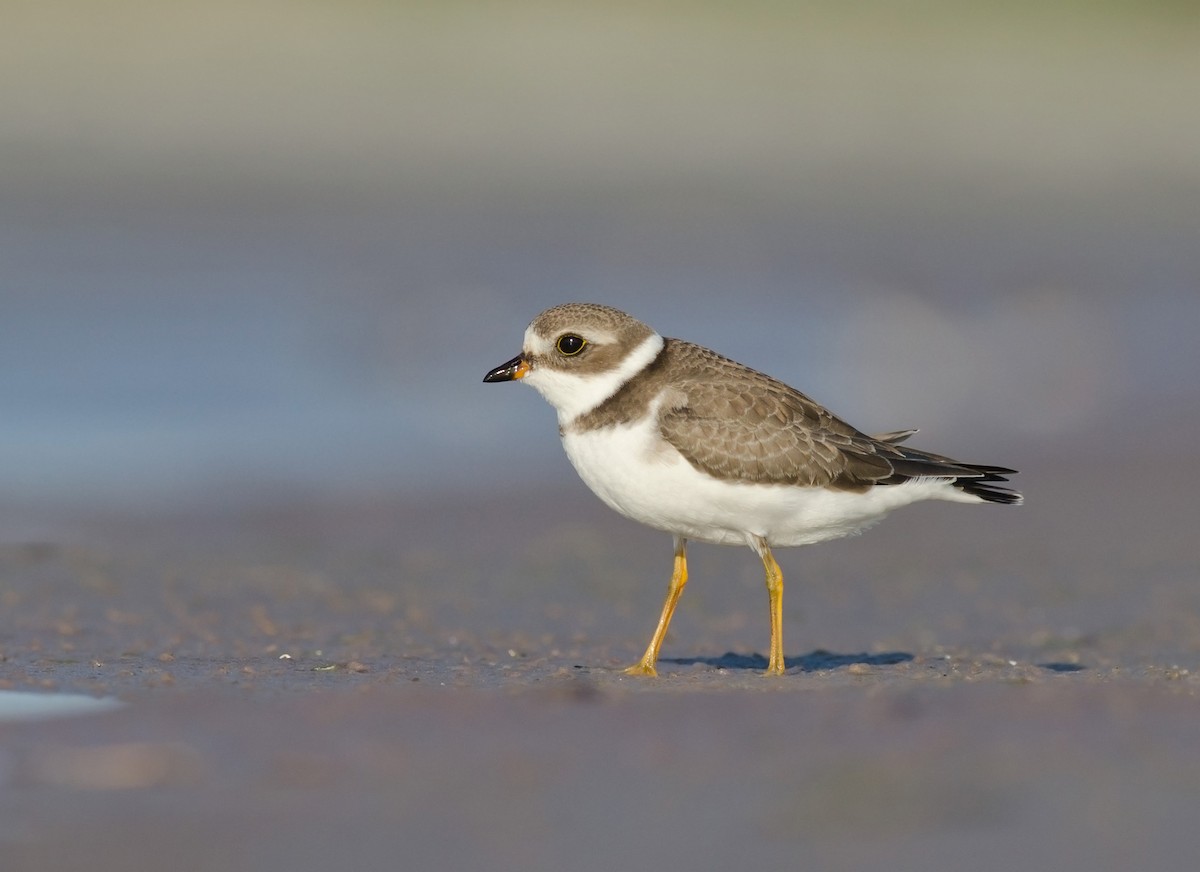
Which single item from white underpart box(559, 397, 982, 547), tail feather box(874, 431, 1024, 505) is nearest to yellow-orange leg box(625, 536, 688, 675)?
white underpart box(559, 397, 982, 547)

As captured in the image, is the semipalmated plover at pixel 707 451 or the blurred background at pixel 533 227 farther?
the blurred background at pixel 533 227

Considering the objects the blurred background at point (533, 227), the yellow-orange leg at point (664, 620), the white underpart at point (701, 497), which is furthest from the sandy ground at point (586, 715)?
the blurred background at point (533, 227)

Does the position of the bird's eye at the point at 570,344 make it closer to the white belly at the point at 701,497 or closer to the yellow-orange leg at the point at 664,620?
the white belly at the point at 701,497

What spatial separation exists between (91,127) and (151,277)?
23.8 ft

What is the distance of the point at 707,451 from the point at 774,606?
881mm

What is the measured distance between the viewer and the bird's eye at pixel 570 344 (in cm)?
736

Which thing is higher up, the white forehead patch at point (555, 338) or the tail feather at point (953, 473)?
the white forehead patch at point (555, 338)

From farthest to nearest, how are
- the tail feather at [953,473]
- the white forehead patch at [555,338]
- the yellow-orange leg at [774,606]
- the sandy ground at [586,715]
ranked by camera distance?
the tail feather at [953,473]
the white forehead patch at [555,338]
the yellow-orange leg at [774,606]
the sandy ground at [586,715]

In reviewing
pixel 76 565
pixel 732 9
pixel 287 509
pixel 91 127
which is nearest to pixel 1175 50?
pixel 732 9

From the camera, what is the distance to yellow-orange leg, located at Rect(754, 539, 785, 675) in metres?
7.13

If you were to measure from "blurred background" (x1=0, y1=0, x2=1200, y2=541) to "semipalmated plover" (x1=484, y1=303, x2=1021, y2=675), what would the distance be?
4.53 metres

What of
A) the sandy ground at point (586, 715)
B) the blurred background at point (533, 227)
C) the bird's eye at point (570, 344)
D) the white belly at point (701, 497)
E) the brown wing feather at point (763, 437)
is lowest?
the sandy ground at point (586, 715)

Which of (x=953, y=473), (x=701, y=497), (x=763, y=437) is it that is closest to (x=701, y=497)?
(x=701, y=497)

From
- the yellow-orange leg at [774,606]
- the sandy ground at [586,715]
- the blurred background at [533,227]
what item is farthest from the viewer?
the blurred background at [533,227]
